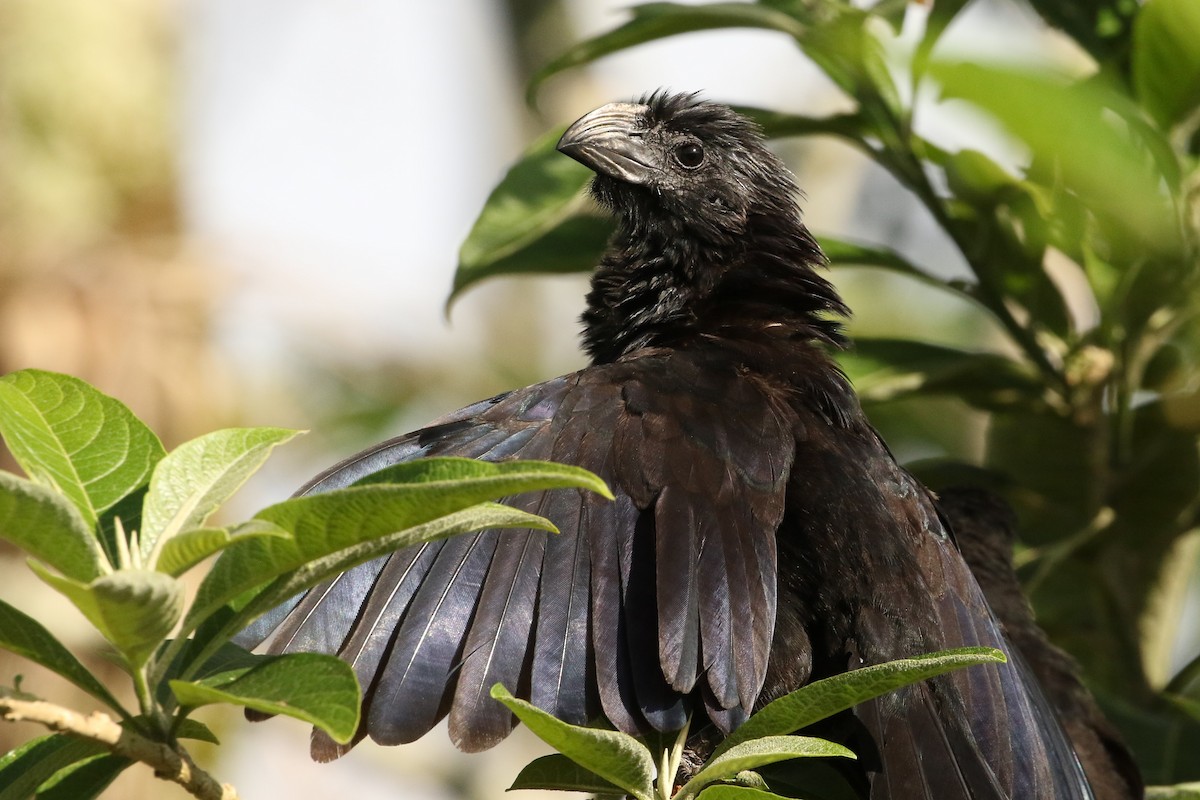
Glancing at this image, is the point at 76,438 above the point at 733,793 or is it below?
above

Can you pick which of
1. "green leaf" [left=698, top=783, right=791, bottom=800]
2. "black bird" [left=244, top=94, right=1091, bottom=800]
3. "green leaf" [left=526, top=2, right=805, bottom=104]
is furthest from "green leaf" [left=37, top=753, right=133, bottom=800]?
"green leaf" [left=526, top=2, right=805, bottom=104]

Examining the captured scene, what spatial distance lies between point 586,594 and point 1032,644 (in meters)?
1.37

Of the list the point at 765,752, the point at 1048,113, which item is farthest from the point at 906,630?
the point at 1048,113

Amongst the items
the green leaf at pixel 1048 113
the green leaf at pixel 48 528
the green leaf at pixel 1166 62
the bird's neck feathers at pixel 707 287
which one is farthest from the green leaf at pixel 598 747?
the green leaf at pixel 1166 62

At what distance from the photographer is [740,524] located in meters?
2.41

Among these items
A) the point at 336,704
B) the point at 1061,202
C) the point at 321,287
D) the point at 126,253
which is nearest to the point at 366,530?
the point at 336,704

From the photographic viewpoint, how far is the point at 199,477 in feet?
5.19

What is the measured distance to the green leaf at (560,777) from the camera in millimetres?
1896

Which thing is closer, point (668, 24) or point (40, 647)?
point (40, 647)

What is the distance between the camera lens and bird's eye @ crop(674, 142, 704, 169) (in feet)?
12.3

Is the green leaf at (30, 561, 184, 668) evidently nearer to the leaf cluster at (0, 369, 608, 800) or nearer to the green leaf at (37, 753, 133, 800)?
the leaf cluster at (0, 369, 608, 800)

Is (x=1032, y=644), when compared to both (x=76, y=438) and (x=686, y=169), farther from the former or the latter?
(x=76, y=438)

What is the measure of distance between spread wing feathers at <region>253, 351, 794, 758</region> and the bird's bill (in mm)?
1110

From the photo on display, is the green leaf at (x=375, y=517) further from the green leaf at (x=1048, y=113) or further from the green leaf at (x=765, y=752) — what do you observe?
the green leaf at (x=1048, y=113)
